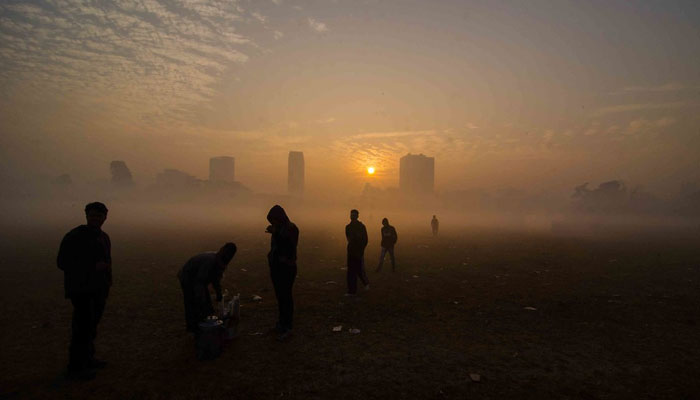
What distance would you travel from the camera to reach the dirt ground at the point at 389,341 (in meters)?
4.62

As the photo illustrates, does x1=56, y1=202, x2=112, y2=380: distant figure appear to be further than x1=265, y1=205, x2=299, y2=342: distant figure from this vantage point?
No

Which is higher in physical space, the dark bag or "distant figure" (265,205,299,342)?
"distant figure" (265,205,299,342)

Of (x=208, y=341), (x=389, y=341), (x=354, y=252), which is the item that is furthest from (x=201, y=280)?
(x=354, y=252)

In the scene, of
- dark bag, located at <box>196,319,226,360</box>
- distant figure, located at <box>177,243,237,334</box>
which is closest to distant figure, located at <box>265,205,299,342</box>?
distant figure, located at <box>177,243,237,334</box>

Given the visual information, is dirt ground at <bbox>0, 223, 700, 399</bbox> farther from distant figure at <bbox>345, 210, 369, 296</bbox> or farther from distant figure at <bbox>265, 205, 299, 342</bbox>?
distant figure at <bbox>265, 205, 299, 342</bbox>

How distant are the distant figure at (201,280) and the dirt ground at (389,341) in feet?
2.17

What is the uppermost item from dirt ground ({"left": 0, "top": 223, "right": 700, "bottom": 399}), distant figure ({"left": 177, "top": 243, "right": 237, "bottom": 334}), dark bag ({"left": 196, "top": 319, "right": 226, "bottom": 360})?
distant figure ({"left": 177, "top": 243, "right": 237, "bottom": 334})

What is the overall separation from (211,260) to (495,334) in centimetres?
543

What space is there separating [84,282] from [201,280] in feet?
4.84

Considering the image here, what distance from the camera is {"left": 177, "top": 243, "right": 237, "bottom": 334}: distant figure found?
215 inches

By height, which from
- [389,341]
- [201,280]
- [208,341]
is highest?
[201,280]

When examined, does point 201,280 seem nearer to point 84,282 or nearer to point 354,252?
point 84,282

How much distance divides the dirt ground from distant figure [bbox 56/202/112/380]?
0.35 metres

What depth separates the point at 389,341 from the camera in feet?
20.6
